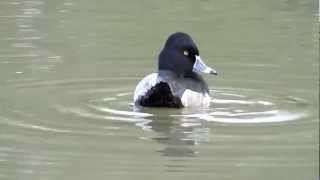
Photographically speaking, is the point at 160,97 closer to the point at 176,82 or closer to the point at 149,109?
the point at 149,109

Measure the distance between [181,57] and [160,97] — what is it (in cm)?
85

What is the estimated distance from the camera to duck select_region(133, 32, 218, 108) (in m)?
10.3

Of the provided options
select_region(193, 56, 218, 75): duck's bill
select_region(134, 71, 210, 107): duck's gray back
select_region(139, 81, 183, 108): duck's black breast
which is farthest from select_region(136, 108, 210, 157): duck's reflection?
select_region(193, 56, 218, 75): duck's bill

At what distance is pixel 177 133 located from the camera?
9.45 m

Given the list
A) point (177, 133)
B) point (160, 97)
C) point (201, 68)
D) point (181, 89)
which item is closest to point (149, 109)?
point (160, 97)

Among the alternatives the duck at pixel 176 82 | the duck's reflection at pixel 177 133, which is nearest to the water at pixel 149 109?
the duck's reflection at pixel 177 133

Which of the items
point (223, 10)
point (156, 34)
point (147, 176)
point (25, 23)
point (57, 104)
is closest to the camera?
point (147, 176)

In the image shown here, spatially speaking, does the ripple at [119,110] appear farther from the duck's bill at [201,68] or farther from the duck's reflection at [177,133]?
the duck's bill at [201,68]

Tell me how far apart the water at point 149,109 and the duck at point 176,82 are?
12 cm

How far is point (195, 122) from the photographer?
9859 millimetres

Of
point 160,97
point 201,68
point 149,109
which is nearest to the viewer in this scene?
point 160,97

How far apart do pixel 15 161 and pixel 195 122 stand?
7.19 feet

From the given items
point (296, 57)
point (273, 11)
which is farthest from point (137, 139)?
point (273, 11)

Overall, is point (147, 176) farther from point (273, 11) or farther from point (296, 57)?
point (273, 11)
